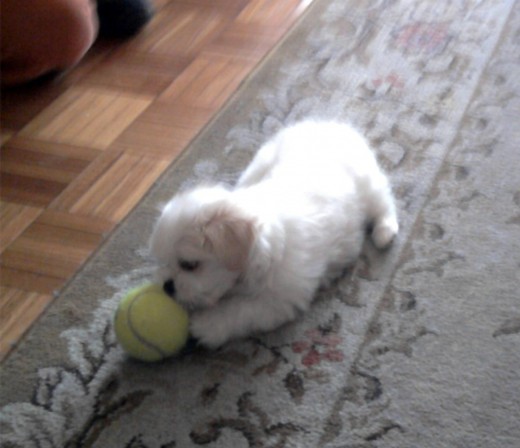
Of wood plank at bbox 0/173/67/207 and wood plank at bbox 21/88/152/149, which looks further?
wood plank at bbox 21/88/152/149

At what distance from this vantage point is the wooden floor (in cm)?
173

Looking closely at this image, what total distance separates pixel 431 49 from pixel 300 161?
1.02 meters

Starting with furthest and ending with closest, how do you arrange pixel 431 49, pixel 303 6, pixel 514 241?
1. pixel 303 6
2. pixel 431 49
3. pixel 514 241

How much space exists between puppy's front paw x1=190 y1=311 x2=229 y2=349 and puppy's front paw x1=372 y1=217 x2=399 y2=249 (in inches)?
17.3

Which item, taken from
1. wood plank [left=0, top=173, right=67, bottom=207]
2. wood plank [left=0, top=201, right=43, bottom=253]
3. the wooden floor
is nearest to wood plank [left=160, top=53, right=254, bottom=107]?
the wooden floor

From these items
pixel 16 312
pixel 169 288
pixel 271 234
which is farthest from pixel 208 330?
pixel 16 312

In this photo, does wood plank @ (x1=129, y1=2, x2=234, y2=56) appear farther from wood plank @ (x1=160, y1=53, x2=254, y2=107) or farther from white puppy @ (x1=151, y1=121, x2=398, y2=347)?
white puppy @ (x1=151, y1=121, x2=398, y2=347)

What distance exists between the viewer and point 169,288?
1.38 metres

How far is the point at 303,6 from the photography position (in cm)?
271

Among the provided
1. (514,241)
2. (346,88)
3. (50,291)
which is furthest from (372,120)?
(50,291)

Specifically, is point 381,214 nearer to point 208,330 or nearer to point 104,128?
point 208,330

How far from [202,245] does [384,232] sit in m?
0.50

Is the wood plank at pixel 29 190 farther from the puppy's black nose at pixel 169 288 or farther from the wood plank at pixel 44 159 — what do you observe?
the puppy's black nose at pixel 169 288

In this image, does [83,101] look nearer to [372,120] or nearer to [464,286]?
[372,120]
